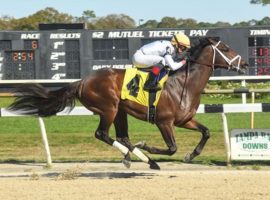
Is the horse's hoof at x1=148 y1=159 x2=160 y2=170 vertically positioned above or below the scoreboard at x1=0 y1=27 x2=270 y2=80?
below

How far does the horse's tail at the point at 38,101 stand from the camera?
337 inches

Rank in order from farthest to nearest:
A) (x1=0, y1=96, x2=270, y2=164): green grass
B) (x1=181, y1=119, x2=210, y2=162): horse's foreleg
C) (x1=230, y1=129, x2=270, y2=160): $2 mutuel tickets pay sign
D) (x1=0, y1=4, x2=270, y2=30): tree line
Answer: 1. (x1=0, y1=4, x2=270, y2=30): tree line
2. (x1=0, y1=96, x2=270, y2=164): green grass
3. (x1=230, y1=129, x2=270, y2=160): $2 mutuel tickets pay sign
4. (x1=181, y1=119, x2=210, y2=162): horse's foreleg

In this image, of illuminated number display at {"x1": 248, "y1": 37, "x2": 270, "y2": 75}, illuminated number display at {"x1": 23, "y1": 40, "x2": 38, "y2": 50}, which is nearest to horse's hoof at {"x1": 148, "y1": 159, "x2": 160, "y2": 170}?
illuminated number display at {"x1": 248, "y1": 37, "x2": 270, "y2": 75}

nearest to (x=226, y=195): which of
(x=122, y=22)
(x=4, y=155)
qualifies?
(x=4, y=155)

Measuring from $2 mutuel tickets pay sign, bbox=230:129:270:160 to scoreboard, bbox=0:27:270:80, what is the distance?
16.5m

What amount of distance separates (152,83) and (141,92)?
171 mm

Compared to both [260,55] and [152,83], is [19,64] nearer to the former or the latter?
[260,55]

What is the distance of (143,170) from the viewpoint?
28.2 feet

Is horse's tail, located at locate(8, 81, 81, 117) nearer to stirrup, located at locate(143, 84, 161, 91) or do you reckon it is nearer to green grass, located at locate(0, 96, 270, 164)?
stirrup, located at locate(143, 84, 161, 91)

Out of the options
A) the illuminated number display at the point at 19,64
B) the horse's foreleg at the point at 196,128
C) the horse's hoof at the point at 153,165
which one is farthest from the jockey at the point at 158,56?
the illuminated number display at the point at 19,64

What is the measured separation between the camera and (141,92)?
8.12 metres

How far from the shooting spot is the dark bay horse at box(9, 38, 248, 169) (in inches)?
319

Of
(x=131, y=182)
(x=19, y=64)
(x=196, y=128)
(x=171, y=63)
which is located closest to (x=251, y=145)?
(x=196, y=128)

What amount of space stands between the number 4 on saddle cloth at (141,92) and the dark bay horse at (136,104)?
0.06 metres
